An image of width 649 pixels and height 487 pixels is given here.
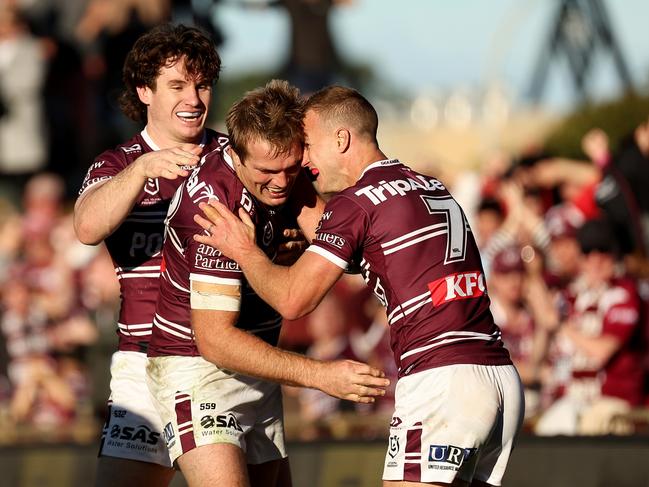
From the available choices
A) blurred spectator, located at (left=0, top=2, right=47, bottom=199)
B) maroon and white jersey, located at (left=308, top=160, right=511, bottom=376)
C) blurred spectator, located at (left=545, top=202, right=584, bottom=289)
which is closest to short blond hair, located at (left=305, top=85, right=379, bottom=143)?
maroon and white jersey, located at (left=308, top=160, right=511, bottom=376)

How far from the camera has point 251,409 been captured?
6.22 meters

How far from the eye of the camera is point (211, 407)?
19.8 feet

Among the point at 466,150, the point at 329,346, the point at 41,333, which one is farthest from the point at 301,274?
the point at 466,150

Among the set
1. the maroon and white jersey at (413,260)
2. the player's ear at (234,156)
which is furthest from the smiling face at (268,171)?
the maroon and white jersey at (413,260)

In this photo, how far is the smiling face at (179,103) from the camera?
6520 mm

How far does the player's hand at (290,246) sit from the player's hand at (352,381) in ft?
2.67

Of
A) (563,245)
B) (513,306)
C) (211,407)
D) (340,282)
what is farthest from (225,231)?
(340,282)

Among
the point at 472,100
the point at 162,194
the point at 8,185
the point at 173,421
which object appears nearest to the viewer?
the point at 173,421

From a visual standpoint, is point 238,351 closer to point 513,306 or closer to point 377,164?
point 377,164

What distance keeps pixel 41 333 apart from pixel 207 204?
8747mm

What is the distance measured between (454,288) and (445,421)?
565mm

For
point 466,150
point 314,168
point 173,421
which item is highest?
point 466,150

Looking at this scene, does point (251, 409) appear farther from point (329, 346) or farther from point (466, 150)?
point (466, 150)

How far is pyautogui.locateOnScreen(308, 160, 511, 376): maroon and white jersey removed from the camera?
5.61m
